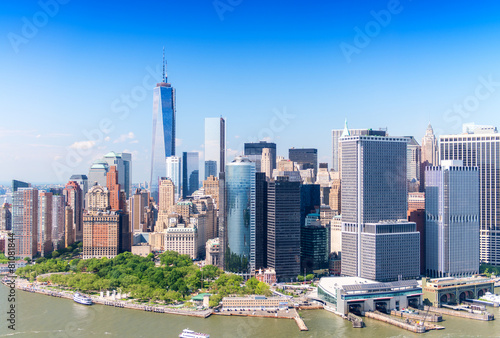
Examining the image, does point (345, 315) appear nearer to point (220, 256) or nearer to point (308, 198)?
point (220, 256)

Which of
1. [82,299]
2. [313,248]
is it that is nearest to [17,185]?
[82,299]

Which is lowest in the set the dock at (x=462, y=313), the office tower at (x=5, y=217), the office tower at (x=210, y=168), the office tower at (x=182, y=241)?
the dock at (x=462, y=313)

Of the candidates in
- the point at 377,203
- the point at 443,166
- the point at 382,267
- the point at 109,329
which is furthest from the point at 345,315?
the point at 443,166

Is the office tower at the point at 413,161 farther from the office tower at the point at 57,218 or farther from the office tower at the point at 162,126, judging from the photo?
the office tower at the point at 57,218

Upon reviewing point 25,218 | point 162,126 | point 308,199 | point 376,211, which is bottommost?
point 25,218

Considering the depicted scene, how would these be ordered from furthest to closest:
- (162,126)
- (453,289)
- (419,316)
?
1. (162,126)
2. (453,289)
3. (419,316)

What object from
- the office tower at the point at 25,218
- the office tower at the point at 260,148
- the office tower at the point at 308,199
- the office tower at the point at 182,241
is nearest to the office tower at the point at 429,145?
the office tower at the point at 260,148

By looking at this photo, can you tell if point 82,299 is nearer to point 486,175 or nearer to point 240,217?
point 240,217
